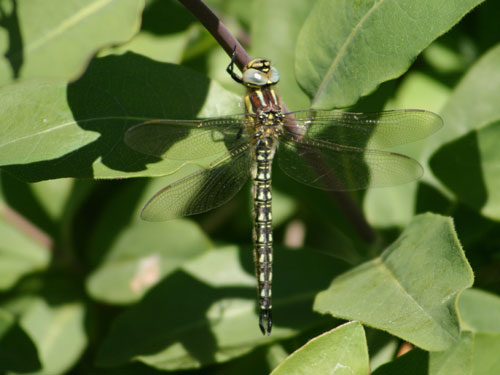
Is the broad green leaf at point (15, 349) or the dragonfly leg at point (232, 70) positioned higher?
the dragonfly leg at point (232, 70)

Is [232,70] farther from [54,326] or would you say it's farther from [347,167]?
[54,326]

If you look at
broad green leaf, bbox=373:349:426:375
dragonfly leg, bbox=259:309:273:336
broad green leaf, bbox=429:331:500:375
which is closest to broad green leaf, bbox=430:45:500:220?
broad green leaf, bbox=429:331:500:375

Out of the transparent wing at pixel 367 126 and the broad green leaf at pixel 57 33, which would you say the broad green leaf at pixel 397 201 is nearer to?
the transparent wing at pixel 367 126

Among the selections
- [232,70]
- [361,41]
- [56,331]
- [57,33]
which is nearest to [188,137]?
[232,70]

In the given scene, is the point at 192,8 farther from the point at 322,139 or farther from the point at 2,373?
the point at 2,373


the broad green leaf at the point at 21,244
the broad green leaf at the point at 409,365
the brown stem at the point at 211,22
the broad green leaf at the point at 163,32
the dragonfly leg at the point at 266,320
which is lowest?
the broad green leaf at the point at 21,244

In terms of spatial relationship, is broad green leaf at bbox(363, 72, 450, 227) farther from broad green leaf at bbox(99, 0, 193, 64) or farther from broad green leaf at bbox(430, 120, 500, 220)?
broad green leaf at bbox(99, 0, 193, 64)

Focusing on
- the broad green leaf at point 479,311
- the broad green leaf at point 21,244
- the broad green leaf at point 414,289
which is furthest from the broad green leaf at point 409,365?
the broad green leaf at point 21,244
